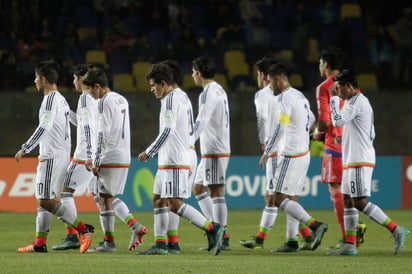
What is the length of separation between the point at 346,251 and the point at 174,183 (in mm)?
2024

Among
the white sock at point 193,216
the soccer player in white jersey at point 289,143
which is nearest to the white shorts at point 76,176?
the white sock at point 193,216

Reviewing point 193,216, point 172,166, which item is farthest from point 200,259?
point 172,166

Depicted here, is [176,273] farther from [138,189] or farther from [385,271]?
[138,189]

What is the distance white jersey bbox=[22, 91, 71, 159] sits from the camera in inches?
458

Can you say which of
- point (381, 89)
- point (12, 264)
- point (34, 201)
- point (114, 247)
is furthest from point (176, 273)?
point (381, 89)

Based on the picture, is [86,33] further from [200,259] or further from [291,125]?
[200,259]

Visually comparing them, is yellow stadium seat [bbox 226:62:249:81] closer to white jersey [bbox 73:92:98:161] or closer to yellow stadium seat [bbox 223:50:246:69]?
yellow stadium seat [bbox 223:50:246:69]

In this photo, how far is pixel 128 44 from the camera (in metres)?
22.4

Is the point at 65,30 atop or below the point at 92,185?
atop

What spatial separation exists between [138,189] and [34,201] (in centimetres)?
181

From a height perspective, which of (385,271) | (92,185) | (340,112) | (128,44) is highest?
(128,44)

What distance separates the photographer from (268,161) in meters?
12.7

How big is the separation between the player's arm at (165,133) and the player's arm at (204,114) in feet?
3.39

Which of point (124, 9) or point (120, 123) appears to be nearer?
point (120, 123)
